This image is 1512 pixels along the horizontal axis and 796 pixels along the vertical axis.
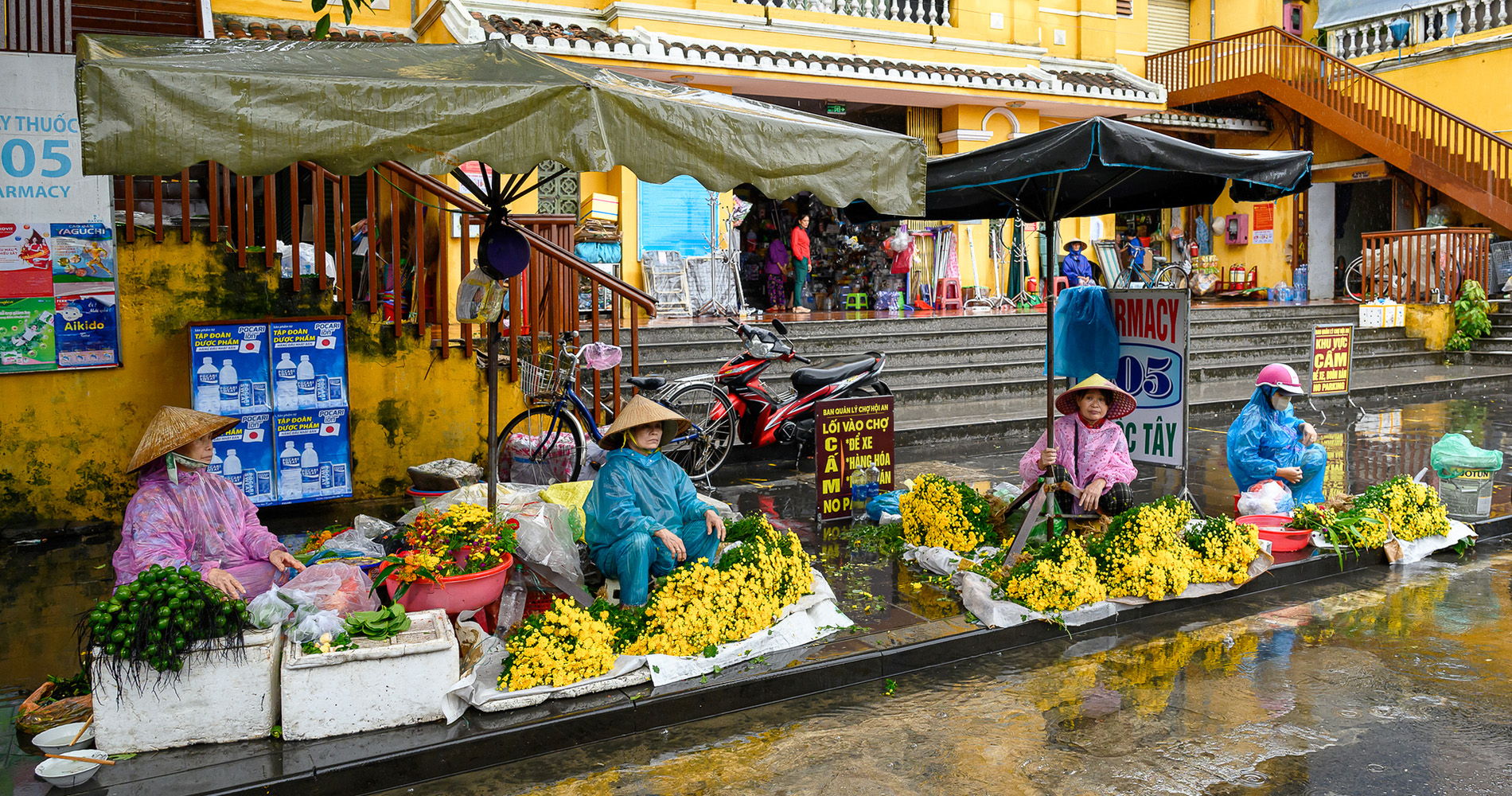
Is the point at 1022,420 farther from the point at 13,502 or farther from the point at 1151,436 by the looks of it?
the point at 13,502

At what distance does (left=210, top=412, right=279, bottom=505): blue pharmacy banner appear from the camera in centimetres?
688

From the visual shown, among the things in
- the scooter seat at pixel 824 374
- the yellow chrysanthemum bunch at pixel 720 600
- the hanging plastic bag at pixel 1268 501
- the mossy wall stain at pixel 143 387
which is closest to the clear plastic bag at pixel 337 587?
the yellow chrysanthemum bunch at pixel 720 600

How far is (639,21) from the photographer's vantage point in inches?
584

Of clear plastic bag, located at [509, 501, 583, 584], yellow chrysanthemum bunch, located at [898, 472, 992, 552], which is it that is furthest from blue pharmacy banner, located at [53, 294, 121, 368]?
yellow chrysanthemum bunch, located at [898, 472, 992, 552]

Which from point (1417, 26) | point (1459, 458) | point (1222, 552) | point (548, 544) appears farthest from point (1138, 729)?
point (1417, 26)

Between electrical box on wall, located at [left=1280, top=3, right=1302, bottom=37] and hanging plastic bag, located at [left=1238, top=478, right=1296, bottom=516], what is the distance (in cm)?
2139

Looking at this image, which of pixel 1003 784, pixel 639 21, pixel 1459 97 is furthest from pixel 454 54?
pixel 1459 97

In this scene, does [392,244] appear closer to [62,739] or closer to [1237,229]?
[62,739]

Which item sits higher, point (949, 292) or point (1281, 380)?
point (949, 292)

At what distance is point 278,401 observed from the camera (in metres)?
7.02

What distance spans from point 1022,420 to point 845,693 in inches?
270

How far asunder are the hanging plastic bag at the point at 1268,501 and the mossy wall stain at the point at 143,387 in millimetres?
5937

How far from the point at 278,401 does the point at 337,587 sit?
291 cm

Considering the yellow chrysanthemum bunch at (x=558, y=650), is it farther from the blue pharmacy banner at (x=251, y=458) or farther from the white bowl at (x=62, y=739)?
the blue pharmacy banner at (x=251, y=458)
